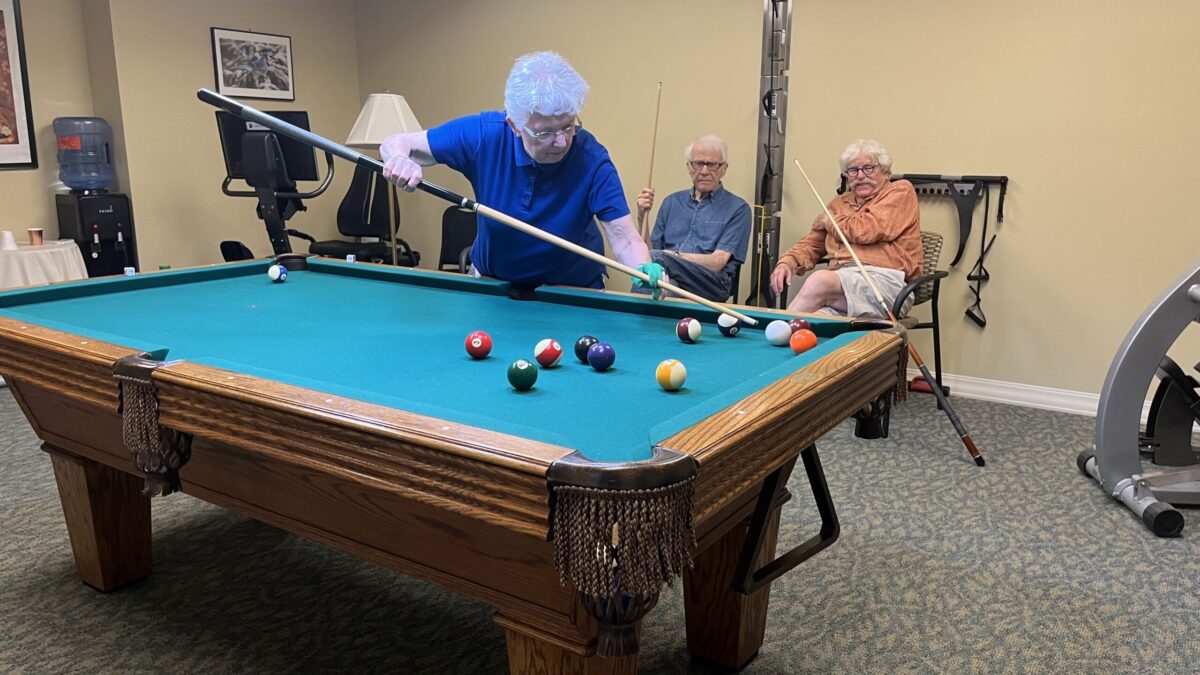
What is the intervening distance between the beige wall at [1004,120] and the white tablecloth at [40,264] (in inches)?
120

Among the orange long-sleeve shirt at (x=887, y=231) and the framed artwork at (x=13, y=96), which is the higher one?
the framed artwork at (x=13, y=96)

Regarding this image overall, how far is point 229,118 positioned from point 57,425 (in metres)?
3.30

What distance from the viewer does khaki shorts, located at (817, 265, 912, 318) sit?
3627mm

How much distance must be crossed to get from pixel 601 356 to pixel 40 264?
3788 mm

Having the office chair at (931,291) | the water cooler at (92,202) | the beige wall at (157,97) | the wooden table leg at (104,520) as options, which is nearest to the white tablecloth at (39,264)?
the water cooler at (92,202)

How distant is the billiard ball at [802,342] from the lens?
180 centimetres

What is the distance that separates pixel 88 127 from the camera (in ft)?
15.9

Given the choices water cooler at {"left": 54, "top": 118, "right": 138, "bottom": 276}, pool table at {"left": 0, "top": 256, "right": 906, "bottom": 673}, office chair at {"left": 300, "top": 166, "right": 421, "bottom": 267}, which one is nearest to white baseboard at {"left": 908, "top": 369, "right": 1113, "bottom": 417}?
pool table at {"left": 0, "top": 256, "right": 906, "bottom": 673}

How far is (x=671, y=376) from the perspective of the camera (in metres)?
1.47

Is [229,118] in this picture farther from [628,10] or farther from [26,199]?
[628,10]

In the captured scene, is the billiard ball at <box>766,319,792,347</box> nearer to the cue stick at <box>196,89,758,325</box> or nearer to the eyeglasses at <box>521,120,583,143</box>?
the cue stick at <box>196,89,758,325</box>

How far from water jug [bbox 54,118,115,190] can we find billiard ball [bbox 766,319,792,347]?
451 cm

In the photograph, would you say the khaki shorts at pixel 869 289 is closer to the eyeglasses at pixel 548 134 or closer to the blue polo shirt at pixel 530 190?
the blue polo shirt at pixel 530 190

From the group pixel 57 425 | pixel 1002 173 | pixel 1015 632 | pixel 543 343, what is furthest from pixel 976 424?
pixel 57 425
